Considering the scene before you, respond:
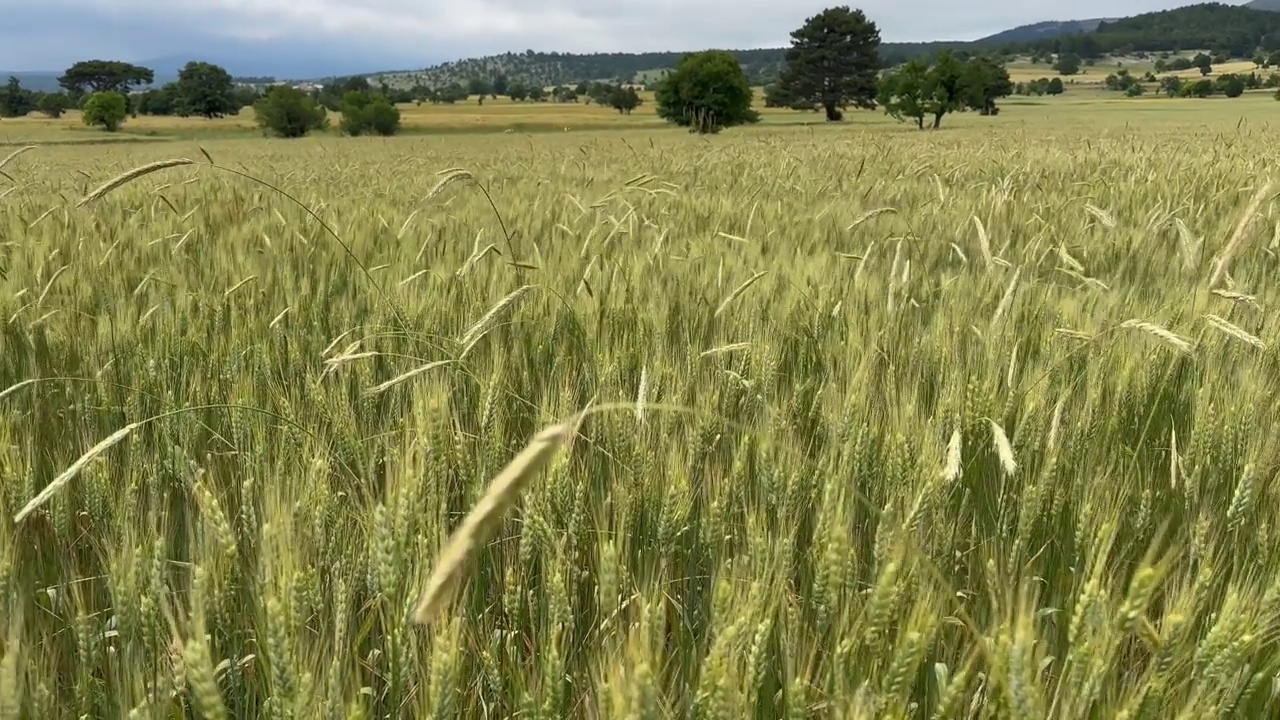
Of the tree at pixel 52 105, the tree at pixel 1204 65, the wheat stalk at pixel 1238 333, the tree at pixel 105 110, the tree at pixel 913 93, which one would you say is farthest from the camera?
the tree at pixel 1204 65

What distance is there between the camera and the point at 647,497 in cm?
110

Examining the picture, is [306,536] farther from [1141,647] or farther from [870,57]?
[870,57]

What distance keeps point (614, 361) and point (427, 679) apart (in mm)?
813

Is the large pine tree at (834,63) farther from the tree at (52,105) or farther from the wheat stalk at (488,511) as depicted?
the tree at (52,105)

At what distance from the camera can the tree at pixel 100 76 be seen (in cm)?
9769

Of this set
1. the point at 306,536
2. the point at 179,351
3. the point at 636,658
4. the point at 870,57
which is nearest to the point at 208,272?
the point at 179,351

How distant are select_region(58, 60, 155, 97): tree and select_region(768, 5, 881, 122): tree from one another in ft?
271

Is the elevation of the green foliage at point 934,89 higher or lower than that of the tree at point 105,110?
lower

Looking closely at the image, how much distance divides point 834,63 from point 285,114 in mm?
38232

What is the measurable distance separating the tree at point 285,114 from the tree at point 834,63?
3453 cm

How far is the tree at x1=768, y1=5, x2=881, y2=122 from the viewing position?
58.2 metres

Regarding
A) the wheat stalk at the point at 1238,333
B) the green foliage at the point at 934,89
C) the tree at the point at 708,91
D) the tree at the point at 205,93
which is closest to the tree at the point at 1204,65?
the green foliage at the point at 934,89

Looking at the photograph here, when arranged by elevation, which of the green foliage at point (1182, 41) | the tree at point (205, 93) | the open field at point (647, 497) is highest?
the green foliage at point (1182, 41)

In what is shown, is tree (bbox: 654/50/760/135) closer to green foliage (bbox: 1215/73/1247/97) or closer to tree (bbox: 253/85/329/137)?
tree (bbox: 253/85/329/137)
